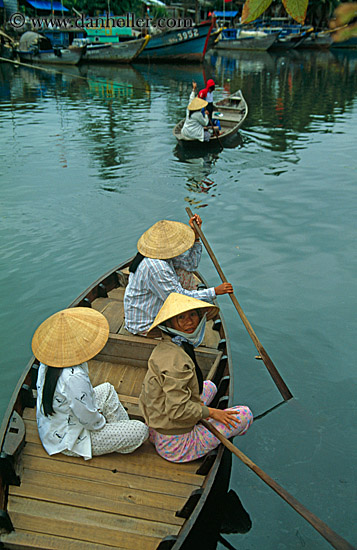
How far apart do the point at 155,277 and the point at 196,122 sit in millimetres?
9136

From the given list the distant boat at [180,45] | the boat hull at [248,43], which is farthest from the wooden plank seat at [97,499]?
the boat hull at [248,43]

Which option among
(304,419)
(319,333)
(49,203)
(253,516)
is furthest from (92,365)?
(49,203)

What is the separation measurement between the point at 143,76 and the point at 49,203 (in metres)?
22.3

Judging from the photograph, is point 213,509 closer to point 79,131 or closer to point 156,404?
point 156,404

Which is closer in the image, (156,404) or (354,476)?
(156,404)

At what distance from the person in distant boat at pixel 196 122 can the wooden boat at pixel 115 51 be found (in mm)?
23718

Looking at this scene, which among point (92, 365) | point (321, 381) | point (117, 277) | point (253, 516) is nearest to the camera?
point (253, 516)

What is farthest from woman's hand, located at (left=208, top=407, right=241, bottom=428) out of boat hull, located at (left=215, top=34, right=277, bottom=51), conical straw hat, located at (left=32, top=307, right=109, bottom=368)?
boat hull, located at (left=215, top=34, right=277, bottom=51)

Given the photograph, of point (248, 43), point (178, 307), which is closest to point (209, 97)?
point (178, 307)

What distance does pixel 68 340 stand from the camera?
3.14 m

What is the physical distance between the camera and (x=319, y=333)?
20.1ft

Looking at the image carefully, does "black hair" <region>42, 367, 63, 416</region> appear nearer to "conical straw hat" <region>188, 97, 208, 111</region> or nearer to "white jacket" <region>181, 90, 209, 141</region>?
"conical straw hat" <region>188, 97, 208, 111</region>

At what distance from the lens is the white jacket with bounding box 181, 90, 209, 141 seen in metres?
12.2

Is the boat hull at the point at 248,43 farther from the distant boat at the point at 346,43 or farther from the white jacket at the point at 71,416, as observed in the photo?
the white jacket at the point at 71,416
